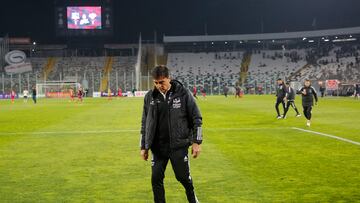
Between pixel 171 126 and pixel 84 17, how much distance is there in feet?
242

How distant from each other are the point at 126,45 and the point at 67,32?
65.3 ft

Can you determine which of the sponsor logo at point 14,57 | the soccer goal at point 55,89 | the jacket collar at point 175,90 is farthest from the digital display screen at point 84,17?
the jacket collar at point 175,90

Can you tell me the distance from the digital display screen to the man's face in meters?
72.6

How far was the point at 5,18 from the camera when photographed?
8981cm

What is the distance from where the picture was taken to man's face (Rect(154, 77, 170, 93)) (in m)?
6.23

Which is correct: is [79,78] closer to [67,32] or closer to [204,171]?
[67,32]

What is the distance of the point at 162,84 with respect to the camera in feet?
20.5

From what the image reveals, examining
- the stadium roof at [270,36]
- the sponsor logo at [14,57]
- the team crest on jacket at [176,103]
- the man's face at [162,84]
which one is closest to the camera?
the man's face at [162,84]

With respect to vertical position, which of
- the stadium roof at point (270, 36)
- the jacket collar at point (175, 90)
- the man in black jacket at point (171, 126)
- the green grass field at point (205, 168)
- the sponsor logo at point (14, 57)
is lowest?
the green grass field at point (205, 168)

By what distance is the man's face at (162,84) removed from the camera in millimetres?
6234

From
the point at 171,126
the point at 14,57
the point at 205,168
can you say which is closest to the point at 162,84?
the point at 171,126

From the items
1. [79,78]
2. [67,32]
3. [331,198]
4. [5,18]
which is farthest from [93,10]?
[331,198]

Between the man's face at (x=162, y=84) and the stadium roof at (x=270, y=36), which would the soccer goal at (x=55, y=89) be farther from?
the man's face at (x=162, y=84)

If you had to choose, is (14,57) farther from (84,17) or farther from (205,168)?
(205,168)
